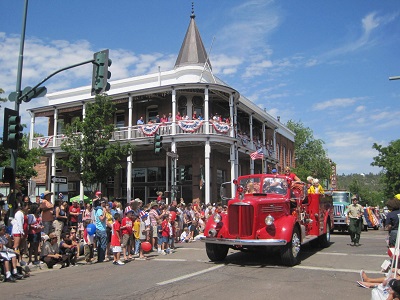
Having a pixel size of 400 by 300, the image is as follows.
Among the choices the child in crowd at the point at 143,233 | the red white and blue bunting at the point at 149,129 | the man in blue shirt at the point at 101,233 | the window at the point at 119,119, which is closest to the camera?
the man in blue shirt at the point at 101,233

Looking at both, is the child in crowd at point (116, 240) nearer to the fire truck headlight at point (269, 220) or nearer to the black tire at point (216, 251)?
the black tire at point (216, 251)

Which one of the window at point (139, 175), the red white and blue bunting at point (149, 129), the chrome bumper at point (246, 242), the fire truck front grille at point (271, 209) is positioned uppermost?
the red white and blue bunting at point (149, 129)

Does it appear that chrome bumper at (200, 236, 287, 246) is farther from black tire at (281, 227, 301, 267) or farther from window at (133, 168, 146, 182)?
window at (133, 168, 146, 182)

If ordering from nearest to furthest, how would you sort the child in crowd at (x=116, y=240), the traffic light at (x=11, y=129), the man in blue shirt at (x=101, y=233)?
the child in crowd at (x=116, y=240), the traffic light at (x=11, y=129), the man in blue shirt at (x=101, y=233)

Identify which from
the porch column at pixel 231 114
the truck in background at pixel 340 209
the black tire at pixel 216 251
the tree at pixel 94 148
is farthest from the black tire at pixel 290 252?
the porch column at pixel 231 114

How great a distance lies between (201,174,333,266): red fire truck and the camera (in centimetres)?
982

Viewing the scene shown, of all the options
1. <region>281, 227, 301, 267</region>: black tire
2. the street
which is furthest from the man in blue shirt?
<region>281, 227, 301, 267</region>: black tire

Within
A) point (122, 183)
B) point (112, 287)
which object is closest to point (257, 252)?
point (112, 287)

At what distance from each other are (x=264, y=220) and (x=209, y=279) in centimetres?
235

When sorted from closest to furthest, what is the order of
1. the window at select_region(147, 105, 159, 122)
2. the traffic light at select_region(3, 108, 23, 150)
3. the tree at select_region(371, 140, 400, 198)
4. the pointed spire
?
the traffic light at select_region(3, 108, 23, 150) → the window at select_region(147, 105, 159, 122) → the pointed spire → the tree at select_region(371, 140, 400, 198)

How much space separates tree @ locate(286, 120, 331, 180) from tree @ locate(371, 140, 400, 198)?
6.99 m

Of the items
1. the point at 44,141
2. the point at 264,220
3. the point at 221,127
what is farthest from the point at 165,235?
the point at 44,141

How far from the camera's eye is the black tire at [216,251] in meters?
10.7

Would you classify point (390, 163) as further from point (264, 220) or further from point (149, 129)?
point (264, 220)
